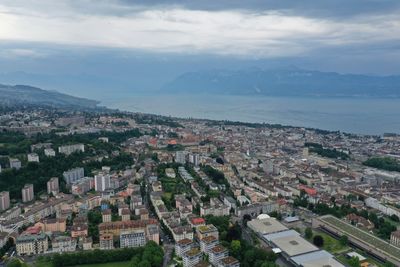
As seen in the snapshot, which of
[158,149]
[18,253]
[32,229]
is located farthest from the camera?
[158,149]

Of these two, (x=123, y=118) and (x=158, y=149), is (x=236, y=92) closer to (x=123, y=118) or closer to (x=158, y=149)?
(x=123, y=118)

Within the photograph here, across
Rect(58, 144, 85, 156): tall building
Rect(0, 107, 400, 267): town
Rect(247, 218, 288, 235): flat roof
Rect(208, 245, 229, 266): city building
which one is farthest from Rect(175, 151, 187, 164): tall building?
Rect(208, 245, 229, 266): city building

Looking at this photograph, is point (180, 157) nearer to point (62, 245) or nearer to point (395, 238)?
point (62, 245)

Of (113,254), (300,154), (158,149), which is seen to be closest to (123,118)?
(158,149)

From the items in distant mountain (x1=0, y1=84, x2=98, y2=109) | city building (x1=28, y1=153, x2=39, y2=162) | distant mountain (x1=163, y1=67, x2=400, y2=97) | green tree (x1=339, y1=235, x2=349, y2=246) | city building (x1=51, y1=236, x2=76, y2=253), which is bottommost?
city building (x1=51, y1=236, x2=76, y2=253)

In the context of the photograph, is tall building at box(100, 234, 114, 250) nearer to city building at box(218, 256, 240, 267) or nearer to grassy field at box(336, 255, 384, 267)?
city building at box(218, 256, 240, 267)

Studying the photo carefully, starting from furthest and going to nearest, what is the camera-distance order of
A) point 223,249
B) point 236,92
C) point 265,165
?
point 236,92, point 265,165, point 223,249

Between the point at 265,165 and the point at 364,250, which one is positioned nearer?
A: the point at 364,250
